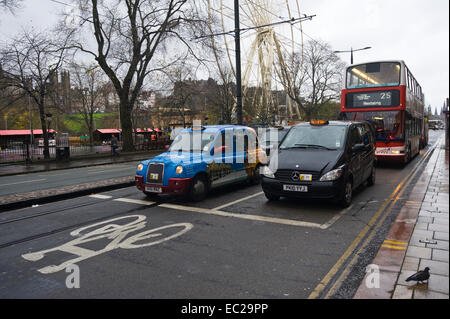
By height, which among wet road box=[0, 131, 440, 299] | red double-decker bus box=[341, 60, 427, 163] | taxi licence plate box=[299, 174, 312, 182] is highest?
red double-decker bus box=[341, 60, 427, 163]

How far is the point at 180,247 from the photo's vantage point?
4977 millimetres

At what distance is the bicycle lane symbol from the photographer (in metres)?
4.68

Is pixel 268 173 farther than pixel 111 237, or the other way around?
pixel 268 173

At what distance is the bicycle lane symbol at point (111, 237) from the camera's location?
4680mm

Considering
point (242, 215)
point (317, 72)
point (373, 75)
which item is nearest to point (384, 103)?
point (373, 75)

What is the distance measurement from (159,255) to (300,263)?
6.08ft

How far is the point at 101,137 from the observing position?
74000mm

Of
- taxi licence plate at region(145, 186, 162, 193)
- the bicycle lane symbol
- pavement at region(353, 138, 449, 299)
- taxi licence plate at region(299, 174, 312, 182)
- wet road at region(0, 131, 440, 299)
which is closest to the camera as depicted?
pavement at region(353, 138, 449, 299)

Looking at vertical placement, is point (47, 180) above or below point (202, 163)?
below

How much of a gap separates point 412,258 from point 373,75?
1153cm

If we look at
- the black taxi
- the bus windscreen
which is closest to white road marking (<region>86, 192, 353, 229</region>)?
the black taxi

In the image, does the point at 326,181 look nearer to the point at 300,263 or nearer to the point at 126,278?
the point at 300,263

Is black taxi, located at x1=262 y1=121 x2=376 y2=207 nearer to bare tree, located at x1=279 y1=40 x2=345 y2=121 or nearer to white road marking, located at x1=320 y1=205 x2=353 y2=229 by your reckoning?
white road marking, located at x1=320 y1=205 x2=353 y2=229

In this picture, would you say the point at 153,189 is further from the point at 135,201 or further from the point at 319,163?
the point at 319,163
